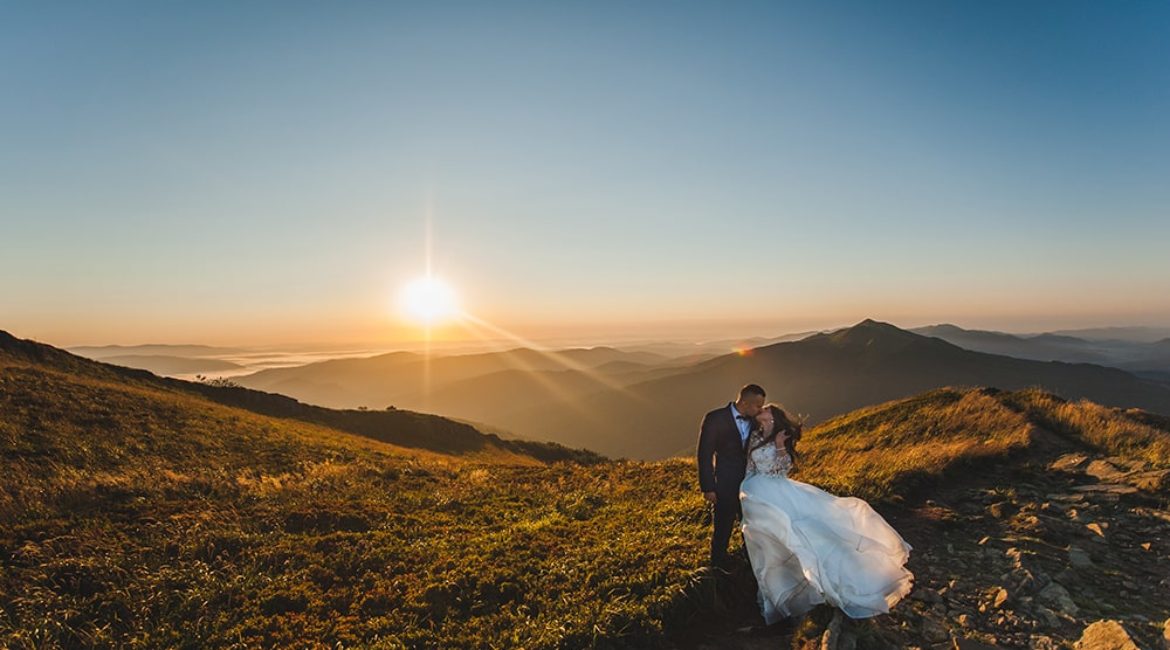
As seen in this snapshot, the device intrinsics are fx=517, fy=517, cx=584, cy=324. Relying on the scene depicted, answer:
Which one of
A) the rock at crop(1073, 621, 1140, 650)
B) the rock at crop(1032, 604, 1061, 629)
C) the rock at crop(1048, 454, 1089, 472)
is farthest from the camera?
the rock at crop(1048, 454, 1089, 472)

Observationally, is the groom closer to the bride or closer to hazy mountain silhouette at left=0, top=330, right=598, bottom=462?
the bride

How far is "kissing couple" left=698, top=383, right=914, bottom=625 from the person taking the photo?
298 inches

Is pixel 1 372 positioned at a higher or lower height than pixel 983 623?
higher

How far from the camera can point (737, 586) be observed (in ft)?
29.6

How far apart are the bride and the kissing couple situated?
14mm

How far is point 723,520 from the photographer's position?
30.0ft

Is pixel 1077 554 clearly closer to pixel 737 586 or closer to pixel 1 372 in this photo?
pixel 737 586

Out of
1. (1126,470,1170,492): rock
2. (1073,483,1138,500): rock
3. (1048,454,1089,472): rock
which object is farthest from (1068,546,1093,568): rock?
(1048,454,1089,472): rock

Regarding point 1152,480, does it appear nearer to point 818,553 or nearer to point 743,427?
point 818,553

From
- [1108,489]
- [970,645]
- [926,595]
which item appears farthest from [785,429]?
[1108,489]

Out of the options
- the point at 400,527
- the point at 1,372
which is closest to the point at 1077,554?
the point at 400,527

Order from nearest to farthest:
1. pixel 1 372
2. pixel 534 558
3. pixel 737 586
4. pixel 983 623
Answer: pixel 983 623
pixel 737 586
pixel 534 558
pixel 1 372

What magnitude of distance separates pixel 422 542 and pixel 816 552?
919cm

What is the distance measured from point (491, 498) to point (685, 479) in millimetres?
7318
